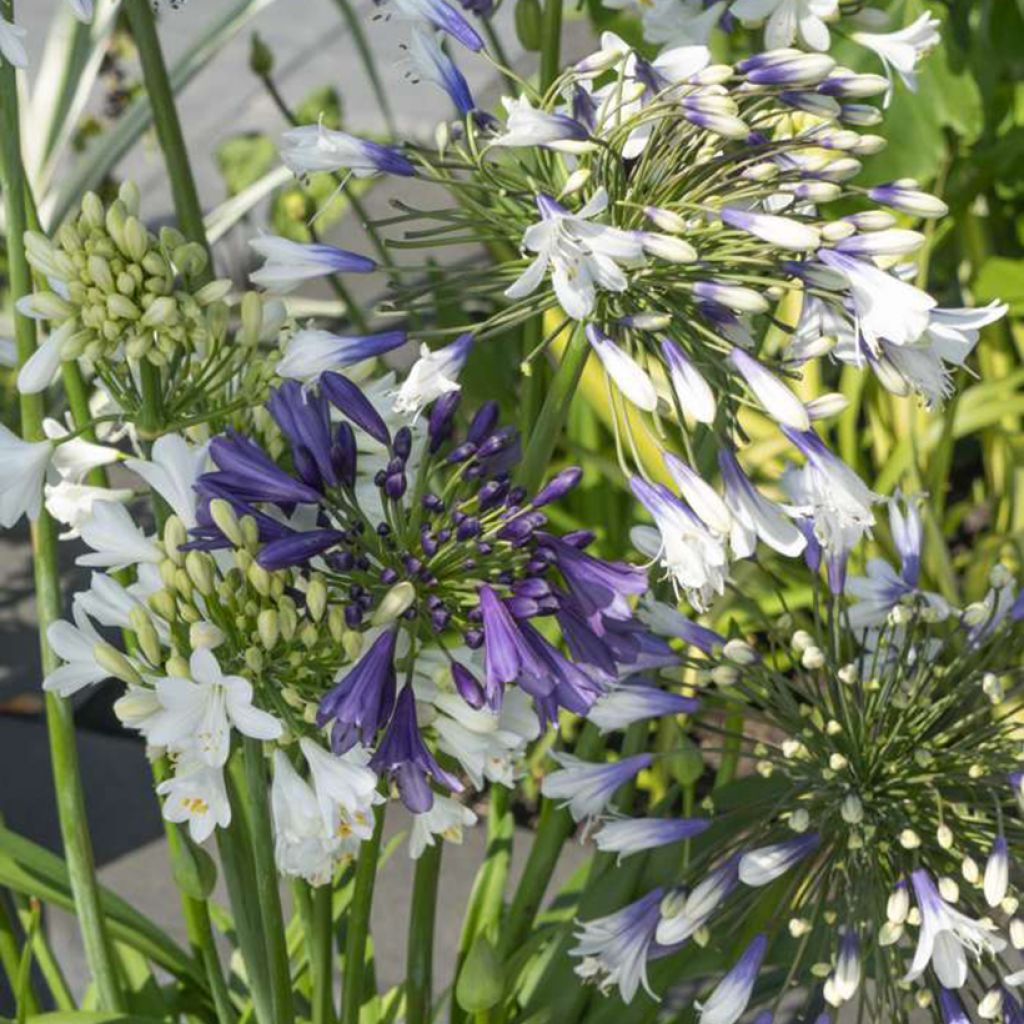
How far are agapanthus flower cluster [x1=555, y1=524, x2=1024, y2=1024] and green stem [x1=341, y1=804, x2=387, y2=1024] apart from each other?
17 centimetres

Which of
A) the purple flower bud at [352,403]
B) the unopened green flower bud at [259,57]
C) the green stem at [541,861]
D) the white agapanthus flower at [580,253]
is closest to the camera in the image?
the white agapanthus flower at [580,253]

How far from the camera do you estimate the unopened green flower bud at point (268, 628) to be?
2.93 feet

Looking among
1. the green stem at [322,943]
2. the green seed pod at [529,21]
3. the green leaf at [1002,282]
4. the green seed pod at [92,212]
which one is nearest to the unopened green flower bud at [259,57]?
the green seed pod at [529,21]

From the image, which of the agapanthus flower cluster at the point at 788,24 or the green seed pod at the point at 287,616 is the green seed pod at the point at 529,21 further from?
the green seed pod at the point at 287,616

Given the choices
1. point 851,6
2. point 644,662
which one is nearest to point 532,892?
point 644,662

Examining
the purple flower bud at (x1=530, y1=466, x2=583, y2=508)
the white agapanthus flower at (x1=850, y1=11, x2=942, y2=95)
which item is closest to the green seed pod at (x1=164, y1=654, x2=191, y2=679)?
the purple flower bud at (x1=530, y1=466, x2=583, y2=508)

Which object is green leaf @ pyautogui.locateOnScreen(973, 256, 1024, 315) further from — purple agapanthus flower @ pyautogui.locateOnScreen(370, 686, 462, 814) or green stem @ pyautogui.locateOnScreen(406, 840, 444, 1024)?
purple agapanthus flower @ pyautogui.locateOnScreen(370, 686, 462, 814)

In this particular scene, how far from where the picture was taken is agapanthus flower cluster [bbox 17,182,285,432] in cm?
95

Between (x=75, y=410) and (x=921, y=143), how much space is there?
1099 millimetres

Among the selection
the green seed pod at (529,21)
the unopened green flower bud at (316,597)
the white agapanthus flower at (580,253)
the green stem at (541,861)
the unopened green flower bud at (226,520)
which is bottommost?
the green stem at (541,861)

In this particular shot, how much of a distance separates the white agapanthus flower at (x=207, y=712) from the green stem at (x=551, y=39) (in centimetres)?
49

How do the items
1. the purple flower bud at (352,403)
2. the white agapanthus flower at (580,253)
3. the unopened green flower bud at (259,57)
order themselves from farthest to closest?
the unopened green flower bud at (259,57) < the purple flower bud at (352,403) < the white agapanthus flower at (580,253)

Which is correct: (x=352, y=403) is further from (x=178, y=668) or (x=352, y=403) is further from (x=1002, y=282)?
(x=1002, y=282)

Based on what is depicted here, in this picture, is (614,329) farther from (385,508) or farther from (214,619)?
(214,619)
